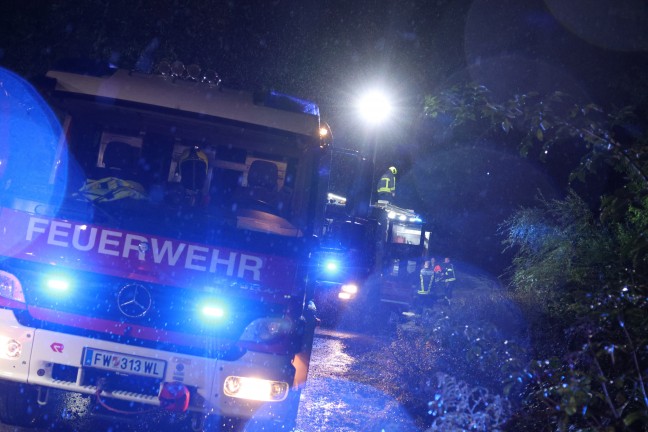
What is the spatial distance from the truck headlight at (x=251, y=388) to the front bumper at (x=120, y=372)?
0.10ft

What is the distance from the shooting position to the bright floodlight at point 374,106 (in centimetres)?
1472

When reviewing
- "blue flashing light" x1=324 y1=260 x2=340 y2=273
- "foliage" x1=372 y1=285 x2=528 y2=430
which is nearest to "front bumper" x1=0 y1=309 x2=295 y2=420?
"foliage" x1=372 y1=285 x2=528 y2=430

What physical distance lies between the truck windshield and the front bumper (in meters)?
1.12

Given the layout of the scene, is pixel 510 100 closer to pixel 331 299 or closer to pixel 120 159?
pixel 120 159

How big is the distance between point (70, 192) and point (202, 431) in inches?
89.0

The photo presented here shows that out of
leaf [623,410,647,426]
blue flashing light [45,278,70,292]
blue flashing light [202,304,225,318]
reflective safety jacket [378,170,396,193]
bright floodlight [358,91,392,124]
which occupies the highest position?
bright floodlight [358,91,392,124]

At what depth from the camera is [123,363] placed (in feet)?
15.0

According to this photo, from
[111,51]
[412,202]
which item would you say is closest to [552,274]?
[111,51]

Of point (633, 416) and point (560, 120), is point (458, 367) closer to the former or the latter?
point (560, 120)

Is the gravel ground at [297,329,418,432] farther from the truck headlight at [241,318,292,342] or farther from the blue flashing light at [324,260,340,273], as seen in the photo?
the blue flashing light at [324,260,340,273]

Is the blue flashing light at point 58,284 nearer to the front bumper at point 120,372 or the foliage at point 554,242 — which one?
Result: the front bumper at point 120,372

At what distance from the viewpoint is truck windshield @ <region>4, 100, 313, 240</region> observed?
5.32 m

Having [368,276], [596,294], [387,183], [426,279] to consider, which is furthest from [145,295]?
[426,279]

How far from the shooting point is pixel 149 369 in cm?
457
